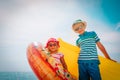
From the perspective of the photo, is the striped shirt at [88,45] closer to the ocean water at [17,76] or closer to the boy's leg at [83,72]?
the boy's leg at [83,72]

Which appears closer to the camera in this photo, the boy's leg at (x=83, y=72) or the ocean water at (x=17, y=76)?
the boy's leg at (x=83, y=72)

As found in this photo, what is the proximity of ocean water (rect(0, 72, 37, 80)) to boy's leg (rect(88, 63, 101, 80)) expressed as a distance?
2.07 ft

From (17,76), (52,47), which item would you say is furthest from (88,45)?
(17,76)

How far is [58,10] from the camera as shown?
264 centimetres

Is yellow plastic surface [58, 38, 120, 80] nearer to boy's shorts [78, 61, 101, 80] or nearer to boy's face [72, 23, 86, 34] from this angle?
boy's shorts [78, 61, 101, 80]

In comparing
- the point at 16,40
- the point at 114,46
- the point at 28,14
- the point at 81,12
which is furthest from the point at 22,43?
the point at 114,46

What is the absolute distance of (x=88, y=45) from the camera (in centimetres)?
237

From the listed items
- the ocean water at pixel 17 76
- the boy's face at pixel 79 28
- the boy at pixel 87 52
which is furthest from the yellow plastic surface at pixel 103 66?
the ocean water at pixel 17 76

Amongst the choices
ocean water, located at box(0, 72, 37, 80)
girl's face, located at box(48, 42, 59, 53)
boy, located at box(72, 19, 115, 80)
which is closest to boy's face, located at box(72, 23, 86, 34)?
boy, located at box(72, 19, 115, 80)

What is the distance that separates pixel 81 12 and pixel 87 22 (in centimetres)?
14

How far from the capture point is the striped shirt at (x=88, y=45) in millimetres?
2357

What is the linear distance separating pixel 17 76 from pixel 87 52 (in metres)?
0.85

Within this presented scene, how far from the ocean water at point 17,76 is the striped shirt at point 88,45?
58 centimetres

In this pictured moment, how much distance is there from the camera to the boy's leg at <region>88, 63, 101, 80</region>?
2305 millimetres
